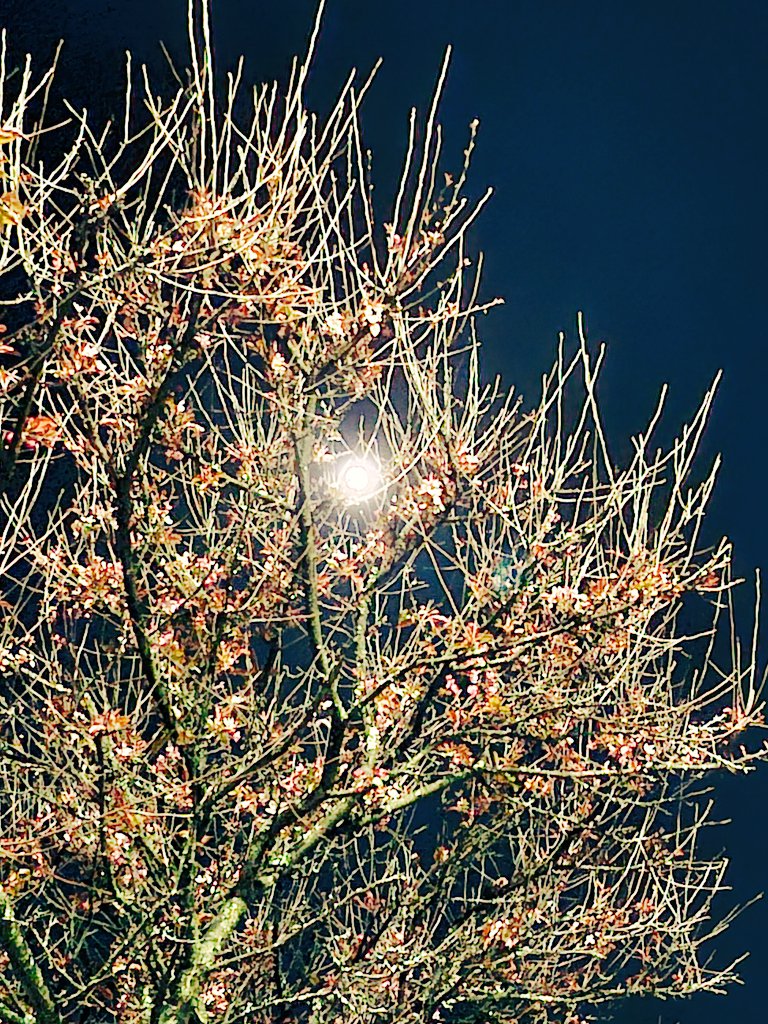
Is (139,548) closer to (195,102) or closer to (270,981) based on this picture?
(195,102)

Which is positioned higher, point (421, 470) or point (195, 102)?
point (195, 102)

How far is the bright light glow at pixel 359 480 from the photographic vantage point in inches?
217

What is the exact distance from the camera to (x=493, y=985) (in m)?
6.44

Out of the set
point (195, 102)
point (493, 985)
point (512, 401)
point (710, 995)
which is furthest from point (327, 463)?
point (710, 995)

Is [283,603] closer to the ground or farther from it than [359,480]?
closer to the ground

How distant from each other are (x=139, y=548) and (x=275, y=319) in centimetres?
111

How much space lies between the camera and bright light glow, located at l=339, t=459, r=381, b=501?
18.0 feet

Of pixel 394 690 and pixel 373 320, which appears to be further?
pixel 394 690

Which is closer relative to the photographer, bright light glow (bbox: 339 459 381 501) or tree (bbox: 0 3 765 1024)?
tree (bbox: 0 3 765 1024)

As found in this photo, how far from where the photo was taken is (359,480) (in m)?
5.53

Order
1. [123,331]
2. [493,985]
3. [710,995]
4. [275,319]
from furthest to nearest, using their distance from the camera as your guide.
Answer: [710,995], [493,985], [123,331], [275,319]

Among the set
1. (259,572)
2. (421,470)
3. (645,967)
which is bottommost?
(645,967)

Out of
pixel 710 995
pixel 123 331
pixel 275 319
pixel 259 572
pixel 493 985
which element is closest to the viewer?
pixel 275 319

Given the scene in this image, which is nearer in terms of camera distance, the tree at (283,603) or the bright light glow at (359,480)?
the tree at (283,603)
